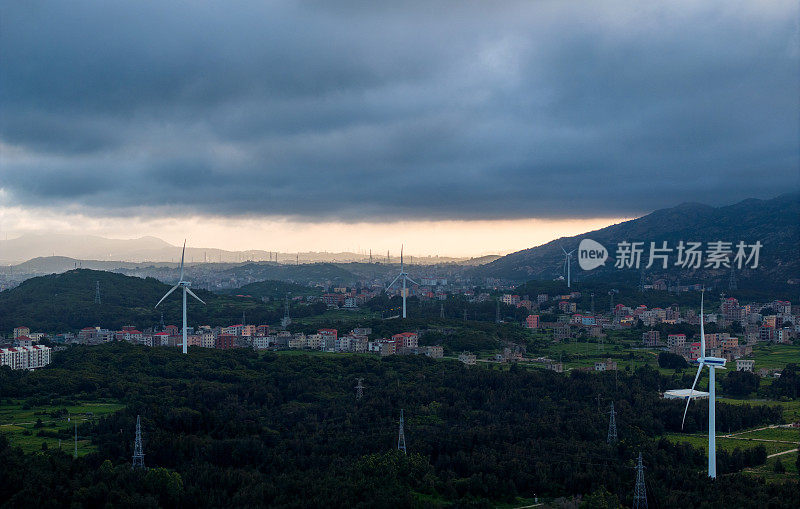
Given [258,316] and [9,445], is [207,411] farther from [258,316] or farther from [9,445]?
[258,316]

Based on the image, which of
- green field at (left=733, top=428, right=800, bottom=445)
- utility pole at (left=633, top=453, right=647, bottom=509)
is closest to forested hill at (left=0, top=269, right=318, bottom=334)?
green field at (left=733, top=428, right=800, bottom=445)

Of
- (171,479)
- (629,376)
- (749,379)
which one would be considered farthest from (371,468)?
(749,379)

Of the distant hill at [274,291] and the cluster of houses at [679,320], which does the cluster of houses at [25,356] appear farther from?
the distant hill at [274,291]

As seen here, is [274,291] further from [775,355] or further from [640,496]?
[640,496]

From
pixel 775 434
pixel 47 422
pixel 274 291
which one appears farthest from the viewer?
pixel 274 291

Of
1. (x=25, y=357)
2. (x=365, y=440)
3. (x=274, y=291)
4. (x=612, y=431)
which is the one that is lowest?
(x=365, y=440)

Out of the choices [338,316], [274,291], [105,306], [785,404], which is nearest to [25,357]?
[105,306]
